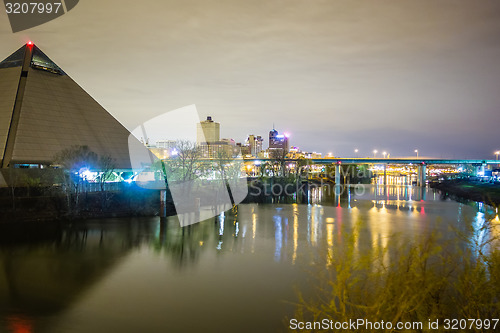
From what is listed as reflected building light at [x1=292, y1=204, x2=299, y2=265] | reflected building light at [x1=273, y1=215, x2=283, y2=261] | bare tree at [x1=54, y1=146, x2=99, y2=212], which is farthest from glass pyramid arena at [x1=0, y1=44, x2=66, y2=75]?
reflected building light at [x1=292, y1=204, x2=299, y2=265]

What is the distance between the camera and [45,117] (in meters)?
40.9

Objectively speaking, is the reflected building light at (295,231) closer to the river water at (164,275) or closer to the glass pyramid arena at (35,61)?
the river water at (164,275)

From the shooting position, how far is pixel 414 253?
6.89m

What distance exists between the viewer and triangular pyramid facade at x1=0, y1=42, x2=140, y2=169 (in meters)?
36.9

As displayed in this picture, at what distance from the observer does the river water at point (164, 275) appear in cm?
1102

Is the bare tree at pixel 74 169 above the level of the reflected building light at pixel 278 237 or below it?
above

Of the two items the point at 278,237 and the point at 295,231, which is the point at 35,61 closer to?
the point at 295,231

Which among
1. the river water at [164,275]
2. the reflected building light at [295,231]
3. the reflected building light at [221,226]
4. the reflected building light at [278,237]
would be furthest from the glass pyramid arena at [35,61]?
the reflected building light at [295,231]

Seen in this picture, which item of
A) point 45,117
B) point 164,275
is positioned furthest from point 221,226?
point 45,117

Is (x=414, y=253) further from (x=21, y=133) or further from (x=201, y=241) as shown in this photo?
(x=21, y=133)

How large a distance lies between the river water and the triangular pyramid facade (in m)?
16.4

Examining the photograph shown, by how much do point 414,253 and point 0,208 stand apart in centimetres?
2742

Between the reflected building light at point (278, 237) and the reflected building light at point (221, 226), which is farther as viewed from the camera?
the reflected building light at point (221, 226)

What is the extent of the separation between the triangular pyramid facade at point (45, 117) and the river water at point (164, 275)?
53.9ft
